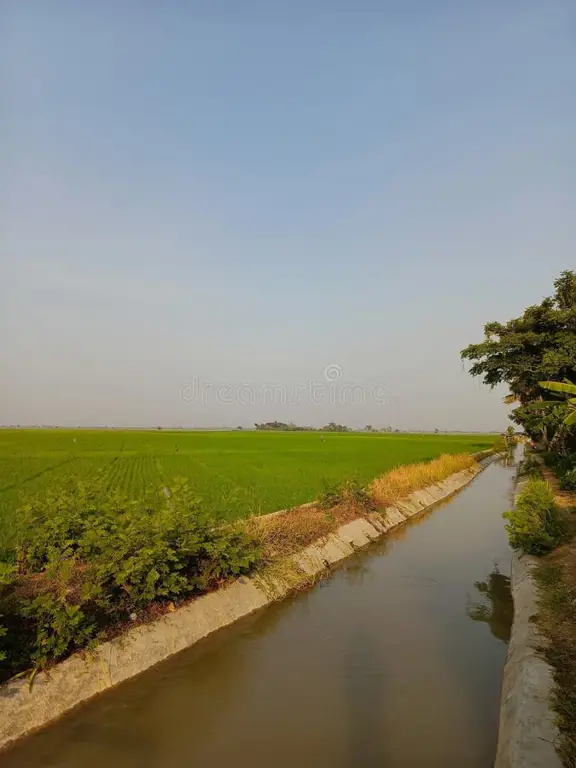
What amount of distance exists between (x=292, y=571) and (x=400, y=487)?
10.1m

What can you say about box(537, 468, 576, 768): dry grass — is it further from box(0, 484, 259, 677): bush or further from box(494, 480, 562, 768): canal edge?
box(0, 484, 259, 677): bush

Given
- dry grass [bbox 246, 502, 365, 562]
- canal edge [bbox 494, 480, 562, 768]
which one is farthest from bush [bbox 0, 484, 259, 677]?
canal edge [bbox 494, 480, 562, 768]

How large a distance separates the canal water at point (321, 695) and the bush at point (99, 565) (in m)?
0.87

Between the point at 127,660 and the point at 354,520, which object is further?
the point at 354,520

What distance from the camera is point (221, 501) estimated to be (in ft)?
47.5

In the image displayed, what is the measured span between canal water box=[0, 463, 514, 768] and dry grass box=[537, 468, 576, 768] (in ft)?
3.25

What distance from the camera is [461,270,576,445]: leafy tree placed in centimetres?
1983

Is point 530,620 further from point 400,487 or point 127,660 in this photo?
point 400,487

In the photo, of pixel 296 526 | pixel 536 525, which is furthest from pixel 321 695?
pixel 536 525

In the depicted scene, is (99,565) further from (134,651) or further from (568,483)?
(568,483)

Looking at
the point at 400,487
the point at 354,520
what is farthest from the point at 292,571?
the point at 400,487

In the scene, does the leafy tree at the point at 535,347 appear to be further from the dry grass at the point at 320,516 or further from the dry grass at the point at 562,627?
the dry grass at the point at 562,627

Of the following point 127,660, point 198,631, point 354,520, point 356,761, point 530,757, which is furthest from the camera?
point 354,520

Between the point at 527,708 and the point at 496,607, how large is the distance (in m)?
4.88
